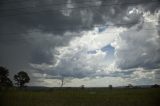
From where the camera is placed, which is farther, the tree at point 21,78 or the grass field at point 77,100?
the tree at point 21,78

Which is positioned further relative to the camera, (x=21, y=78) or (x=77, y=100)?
(x=21, y=78)

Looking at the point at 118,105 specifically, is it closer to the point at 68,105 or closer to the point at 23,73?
the point at 68,105

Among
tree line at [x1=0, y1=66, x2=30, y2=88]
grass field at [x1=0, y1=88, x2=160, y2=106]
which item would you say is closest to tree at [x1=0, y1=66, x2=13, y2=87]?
tree line at [x1=0, y1=66, x2=30, y2=88]

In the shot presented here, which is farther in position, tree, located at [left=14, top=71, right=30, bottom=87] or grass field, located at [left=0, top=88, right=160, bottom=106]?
tree, located at [left=14, top=71, right=30, bottom=87]

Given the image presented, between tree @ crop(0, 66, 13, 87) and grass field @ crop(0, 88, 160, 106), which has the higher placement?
tree @ crop(0, 66, 13, 87)

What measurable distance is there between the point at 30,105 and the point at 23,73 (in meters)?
97.0

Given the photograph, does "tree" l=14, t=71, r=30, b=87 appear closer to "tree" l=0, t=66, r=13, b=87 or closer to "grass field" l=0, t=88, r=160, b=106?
"tree" l=0, t=66, r=13, b=87

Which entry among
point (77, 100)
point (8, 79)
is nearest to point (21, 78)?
point (8, 79)

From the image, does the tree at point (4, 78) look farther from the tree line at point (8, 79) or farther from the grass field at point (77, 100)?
the grass field at point (77, 100)

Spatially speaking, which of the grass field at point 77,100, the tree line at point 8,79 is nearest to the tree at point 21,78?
the tree line at point 8,79

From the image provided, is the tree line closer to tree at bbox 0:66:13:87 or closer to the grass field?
tree at bbox 0:66:13:87

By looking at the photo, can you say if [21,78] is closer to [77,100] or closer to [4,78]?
[4,78]

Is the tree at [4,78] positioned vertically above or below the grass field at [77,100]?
above

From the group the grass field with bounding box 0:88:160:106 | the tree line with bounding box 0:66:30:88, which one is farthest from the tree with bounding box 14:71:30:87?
the grass field with bounding box 0:88:160:106
